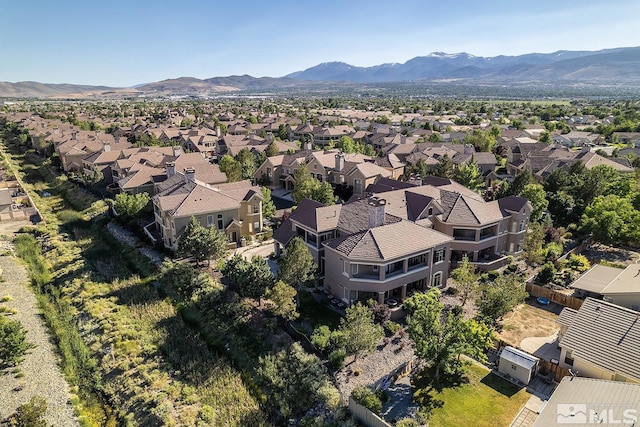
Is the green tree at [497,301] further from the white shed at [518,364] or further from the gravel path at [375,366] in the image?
the gravel path at [375,366]

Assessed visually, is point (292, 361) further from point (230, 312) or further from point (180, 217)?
point (180, 217)

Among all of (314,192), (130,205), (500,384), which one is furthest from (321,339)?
(130,205)

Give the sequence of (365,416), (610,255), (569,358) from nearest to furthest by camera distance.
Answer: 1. (365,416)
2. (569,358)
3. (610,255)

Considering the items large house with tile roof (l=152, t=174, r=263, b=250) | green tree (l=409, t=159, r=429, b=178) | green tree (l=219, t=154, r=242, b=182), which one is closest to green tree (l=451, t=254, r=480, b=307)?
large house with tile roof (l=152, t=174, r=263, b=250)

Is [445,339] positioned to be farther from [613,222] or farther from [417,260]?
[613,222]

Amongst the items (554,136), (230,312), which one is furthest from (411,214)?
(554,136)

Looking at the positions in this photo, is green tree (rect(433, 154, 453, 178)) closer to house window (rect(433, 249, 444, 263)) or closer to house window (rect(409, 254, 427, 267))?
house window (rect(433, 249, 444, 263))
